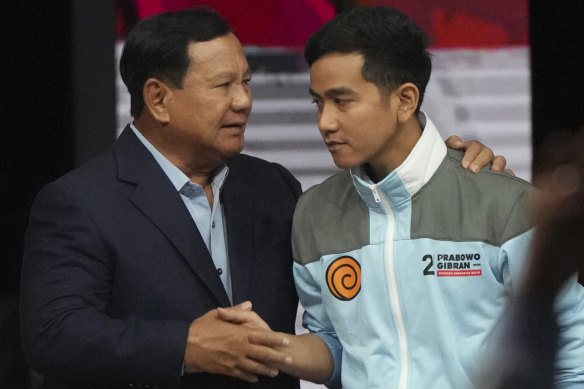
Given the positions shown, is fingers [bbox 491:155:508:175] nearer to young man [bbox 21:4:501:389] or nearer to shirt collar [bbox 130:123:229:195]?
young man [bbox 21:4:501:389]

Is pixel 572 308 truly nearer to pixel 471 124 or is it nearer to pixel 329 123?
pixel 329 123

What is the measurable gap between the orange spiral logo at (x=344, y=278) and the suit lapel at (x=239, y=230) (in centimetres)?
27

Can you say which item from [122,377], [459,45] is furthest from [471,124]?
[122,377]

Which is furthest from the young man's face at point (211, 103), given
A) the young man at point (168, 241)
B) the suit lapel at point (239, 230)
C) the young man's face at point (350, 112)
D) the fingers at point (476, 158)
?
the fingers at point (476, 158)

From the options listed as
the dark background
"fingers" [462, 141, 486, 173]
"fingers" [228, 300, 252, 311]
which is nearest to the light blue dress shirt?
"fingers" [228, 300, 252, 311]

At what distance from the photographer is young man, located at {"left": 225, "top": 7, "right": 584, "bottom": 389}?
2314 mm

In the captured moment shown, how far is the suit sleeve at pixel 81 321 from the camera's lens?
2377 mm

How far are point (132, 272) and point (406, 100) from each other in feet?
2.55

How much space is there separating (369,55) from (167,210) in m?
0.65

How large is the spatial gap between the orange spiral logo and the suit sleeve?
1.18 ft

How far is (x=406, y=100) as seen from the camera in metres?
2.42

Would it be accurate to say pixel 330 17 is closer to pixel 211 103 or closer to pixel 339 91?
pixel 211 103

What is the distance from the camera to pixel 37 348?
2430 mm

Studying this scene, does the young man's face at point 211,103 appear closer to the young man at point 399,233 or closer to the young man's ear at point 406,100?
the young man at point 399,233
